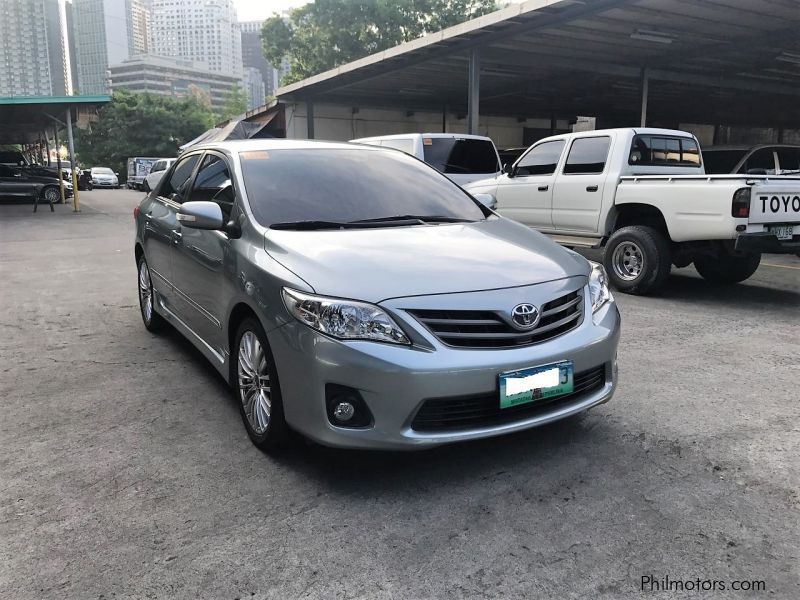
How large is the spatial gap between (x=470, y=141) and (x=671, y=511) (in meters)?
9.66

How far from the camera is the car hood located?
9.54 ft

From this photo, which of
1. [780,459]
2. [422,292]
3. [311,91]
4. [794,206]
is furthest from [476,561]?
[311,91]

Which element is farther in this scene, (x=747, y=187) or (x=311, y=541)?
(x=747, y=187)

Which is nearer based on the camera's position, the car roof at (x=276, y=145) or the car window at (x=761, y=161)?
the car roof at (x=276, y=145)

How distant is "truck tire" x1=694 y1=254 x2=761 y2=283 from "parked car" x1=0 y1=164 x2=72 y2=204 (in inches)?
820

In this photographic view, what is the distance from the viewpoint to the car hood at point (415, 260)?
9.54 ft

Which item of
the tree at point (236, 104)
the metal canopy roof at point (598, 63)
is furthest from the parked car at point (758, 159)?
the tree at point (236, 104)

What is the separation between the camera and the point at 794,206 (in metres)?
6.46

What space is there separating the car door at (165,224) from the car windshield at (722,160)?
9.36m

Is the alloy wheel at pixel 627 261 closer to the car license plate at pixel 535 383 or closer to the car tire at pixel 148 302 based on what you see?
the car license plate at pixel 535 383

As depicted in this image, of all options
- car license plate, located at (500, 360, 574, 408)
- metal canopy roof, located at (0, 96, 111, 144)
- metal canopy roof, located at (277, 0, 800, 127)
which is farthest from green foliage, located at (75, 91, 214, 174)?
car license plate, located at (500, 360, 574, 408)

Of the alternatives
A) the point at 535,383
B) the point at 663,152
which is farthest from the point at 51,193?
the point at 535,383

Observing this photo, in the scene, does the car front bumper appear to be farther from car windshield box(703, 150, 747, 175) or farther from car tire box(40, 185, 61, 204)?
car tire box(40, 185, 61, 204)

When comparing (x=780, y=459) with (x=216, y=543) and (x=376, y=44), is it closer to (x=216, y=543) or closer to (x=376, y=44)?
(x=216, y=543)
